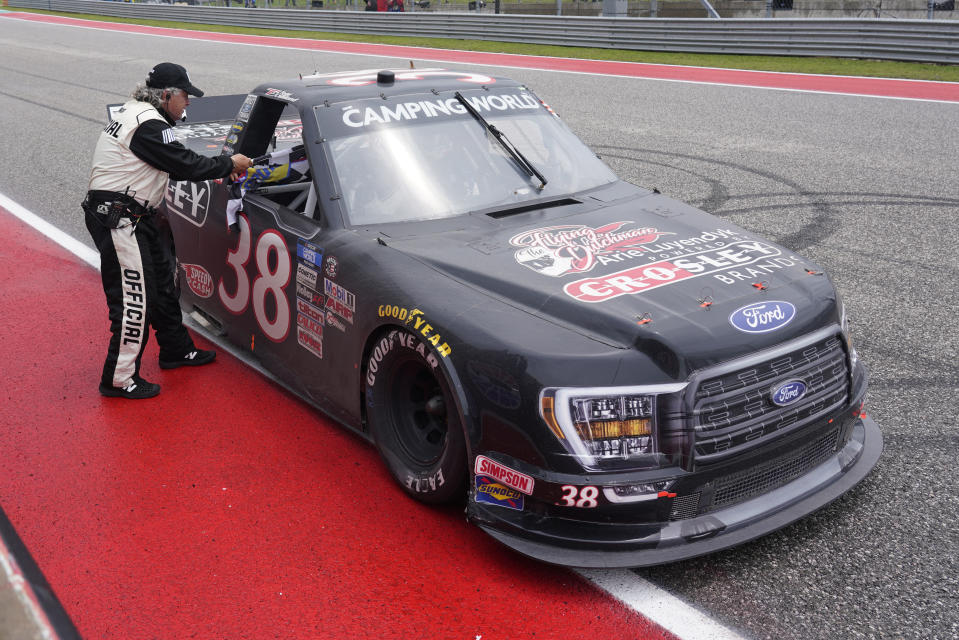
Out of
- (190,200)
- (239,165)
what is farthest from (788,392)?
(190,200)

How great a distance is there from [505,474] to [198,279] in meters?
3.04

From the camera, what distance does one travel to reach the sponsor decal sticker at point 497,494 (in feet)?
10.2

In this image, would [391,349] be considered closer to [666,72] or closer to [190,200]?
[190,200]

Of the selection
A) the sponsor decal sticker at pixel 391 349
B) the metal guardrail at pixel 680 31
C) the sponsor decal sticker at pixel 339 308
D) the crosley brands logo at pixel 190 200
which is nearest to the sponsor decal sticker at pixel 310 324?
the sponsor decal sticker at pixel 339 308

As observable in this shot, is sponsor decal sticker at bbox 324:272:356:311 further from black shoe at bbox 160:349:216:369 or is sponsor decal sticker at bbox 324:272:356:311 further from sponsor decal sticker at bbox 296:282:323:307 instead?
black shoe at bbox 160:349:216:369

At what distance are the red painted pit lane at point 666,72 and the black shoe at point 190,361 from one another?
11.9 meters

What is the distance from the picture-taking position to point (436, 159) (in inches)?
174

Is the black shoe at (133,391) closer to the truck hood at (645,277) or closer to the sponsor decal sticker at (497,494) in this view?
the truck hood at (645,277)

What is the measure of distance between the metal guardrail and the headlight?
1531cm

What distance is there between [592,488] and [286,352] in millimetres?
2105

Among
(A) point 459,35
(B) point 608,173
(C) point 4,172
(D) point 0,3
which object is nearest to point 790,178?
(B) point 608,173

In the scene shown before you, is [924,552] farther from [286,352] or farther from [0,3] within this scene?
[0,3]

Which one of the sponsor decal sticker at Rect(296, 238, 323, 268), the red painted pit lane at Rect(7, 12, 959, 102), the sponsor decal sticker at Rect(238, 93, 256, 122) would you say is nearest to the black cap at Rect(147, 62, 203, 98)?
the sponsor decal sticker at Rect(238, 93, 256, 122)

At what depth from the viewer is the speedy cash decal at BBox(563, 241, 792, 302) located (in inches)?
134
